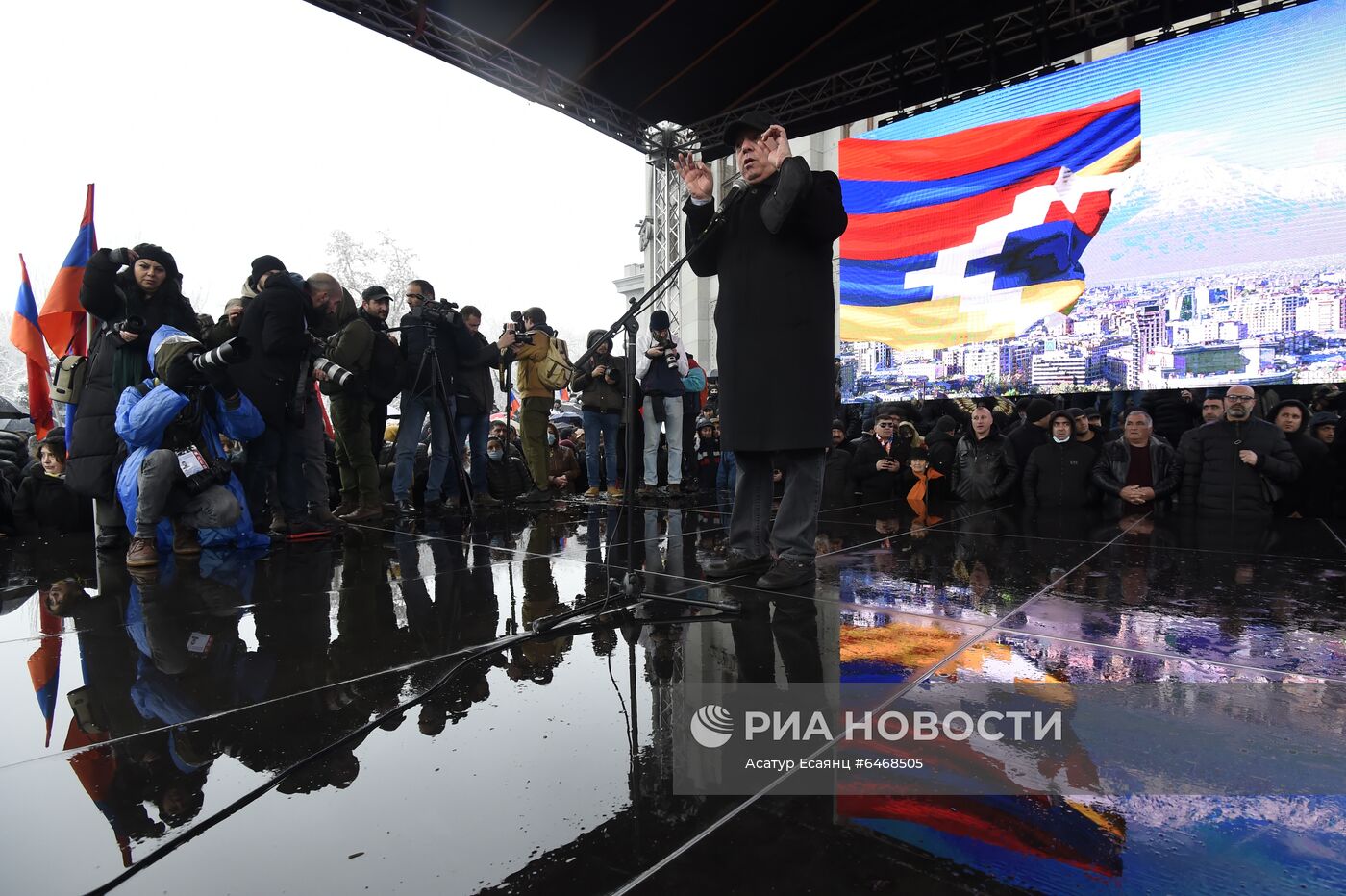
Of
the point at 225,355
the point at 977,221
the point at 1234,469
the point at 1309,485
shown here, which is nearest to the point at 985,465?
the point at 1234,469

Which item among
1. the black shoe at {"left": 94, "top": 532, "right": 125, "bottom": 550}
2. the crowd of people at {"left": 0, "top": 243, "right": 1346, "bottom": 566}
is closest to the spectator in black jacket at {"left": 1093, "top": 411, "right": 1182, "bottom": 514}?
the crowd of people at {"left": 0, "top": 243, "right": 1346, "bottom": 566}

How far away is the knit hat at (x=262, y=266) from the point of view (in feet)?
14.7

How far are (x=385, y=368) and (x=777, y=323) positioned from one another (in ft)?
11.7

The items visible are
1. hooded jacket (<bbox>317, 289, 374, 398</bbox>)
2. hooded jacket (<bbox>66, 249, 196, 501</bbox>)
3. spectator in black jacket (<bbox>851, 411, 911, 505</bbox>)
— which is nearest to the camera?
hooded jacket (<bbox>66, 249, 196, 501</bbox>)

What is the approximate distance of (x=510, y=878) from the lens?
1015 mm

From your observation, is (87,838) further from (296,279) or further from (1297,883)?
(296,279)

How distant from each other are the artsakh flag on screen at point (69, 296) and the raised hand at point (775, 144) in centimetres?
522

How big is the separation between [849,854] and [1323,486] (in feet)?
20.8

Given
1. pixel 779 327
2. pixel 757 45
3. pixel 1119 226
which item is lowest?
pixel 779 327

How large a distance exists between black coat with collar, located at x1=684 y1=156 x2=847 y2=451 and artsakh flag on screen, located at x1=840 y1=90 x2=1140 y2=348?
18.8ft

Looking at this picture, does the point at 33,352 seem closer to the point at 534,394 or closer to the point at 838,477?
the point at 534,394

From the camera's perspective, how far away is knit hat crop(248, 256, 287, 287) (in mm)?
4470

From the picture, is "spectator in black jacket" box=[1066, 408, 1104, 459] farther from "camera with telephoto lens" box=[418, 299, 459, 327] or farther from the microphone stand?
"camera with telephoto lens" box=[418, 299, 459, 327]

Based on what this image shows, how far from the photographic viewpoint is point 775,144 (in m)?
2.64
